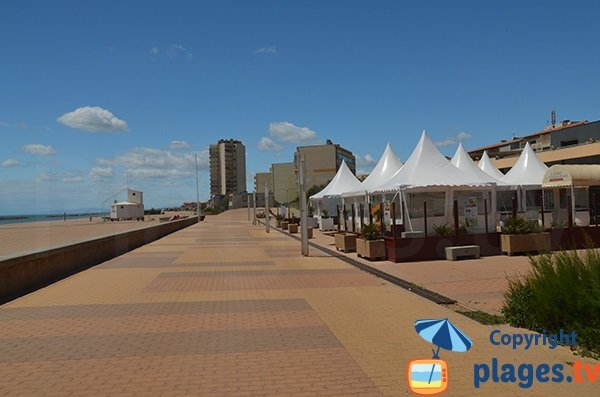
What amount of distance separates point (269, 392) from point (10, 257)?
300 inches

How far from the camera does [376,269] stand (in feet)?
45.7

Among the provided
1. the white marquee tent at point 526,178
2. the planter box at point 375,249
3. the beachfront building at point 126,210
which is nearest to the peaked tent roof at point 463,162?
the white marquee tent at point 526,178

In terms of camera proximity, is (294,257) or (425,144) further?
(425,144)

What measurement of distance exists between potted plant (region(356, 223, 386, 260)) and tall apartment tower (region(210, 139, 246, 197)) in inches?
5656

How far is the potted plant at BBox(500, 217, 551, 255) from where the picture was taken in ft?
51.9

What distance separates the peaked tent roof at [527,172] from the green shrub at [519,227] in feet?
31.1

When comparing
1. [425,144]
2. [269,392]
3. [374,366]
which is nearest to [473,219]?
[425,144]

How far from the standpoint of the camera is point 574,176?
1894cm

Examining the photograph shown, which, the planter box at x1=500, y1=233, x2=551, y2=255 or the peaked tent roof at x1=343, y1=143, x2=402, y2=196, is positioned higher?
the peaked tent roof at x1=343, y1=143, x2=402, y2=196

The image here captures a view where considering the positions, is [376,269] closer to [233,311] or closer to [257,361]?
[233,311]

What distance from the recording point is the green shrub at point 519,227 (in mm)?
16031

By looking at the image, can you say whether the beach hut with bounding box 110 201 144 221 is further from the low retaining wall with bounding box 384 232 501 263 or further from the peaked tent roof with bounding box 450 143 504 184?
the low retaining wall with bounding box 384 232 501 263

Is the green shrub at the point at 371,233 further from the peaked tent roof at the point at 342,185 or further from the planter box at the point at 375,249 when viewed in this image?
the peaked tent roof at the point at 342,185

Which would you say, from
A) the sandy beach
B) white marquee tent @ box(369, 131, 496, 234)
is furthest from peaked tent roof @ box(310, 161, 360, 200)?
white marquee tent @ box(369, 131, 496, 234)
